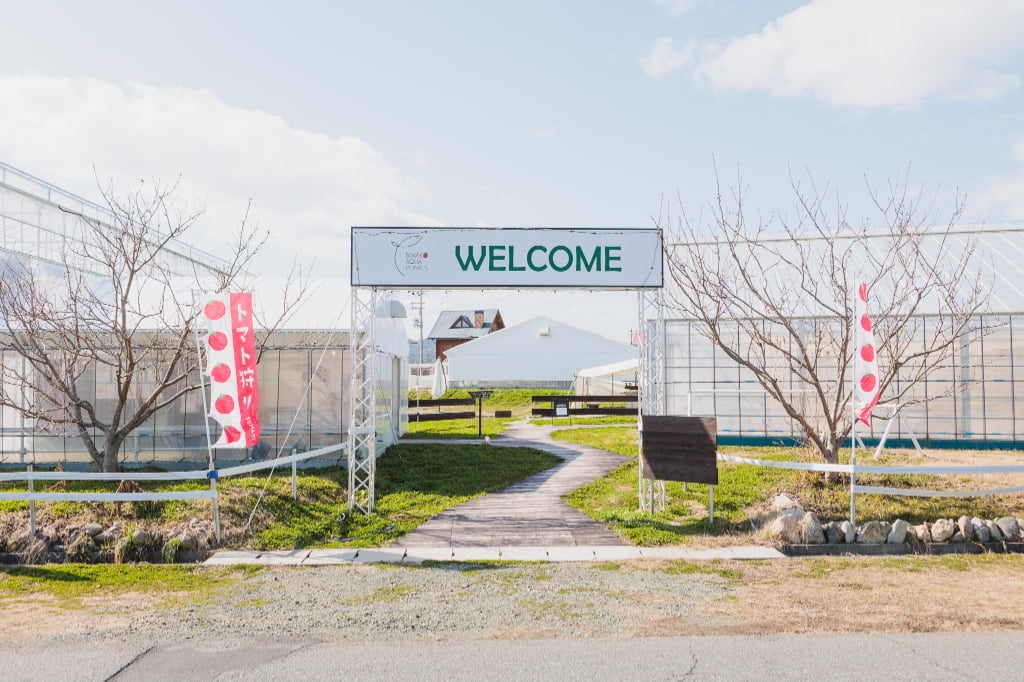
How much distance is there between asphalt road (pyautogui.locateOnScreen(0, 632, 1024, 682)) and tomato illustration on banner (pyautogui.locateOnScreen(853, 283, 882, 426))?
4.18 meters

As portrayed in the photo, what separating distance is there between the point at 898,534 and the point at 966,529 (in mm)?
852

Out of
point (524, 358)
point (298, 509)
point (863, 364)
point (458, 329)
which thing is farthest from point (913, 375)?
point (458, 329)

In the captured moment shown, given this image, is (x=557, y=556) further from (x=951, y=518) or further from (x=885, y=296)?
(x=885, y=296)

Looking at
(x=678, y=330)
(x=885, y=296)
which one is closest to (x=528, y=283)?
(x=678, y=330)

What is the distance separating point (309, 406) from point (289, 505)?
3.99 meters

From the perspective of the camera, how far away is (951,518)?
935 centimetres

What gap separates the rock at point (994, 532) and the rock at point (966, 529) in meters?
0.21

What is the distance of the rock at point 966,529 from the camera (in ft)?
27.7

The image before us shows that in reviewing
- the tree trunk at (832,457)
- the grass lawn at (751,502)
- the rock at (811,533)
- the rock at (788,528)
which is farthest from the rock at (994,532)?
the tree trunk at (832,457)

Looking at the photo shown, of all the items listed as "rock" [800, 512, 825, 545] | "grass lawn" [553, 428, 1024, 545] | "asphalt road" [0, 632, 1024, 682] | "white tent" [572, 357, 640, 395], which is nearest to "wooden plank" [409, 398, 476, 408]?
"white tent" [572, 357, 640, 395]

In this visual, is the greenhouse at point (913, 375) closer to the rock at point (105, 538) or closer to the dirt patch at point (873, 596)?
the dirt patch at point (873, 596)

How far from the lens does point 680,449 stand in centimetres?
991

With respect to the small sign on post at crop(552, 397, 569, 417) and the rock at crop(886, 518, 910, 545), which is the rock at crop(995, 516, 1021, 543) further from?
the small sign on post at crop(552, 397, 569, 417)

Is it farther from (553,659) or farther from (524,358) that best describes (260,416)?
(524,358)
